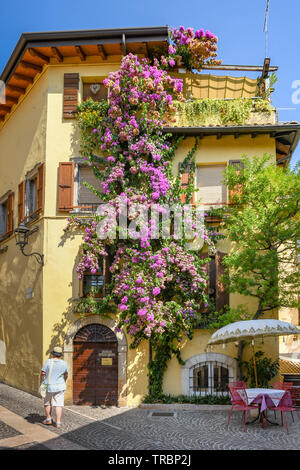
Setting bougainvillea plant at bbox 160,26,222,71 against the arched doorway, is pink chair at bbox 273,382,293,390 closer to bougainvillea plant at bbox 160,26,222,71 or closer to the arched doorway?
the arched doorway

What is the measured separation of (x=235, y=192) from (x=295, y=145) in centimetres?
282

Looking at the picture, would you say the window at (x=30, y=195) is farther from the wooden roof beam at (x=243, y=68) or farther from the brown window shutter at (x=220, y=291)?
the wooden roof beam at (x=243, y=68)

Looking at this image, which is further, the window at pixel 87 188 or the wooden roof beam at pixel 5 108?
the wooden roof beam at pixel 5 108

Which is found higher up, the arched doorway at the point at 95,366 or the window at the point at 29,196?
the window at the point at 29,196

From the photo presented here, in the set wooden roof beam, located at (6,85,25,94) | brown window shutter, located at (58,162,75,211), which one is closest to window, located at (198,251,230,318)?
brown window shutter, located at (58,162,75,211)

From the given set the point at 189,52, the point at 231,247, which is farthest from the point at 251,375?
the point at 189,52

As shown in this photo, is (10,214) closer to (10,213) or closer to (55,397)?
(10,213)

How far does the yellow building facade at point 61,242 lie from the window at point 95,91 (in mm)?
148

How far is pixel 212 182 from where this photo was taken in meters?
14.1

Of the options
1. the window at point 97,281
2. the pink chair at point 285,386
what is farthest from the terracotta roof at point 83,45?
the pink chair at point 285,386

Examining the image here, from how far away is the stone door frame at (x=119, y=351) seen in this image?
12852mm

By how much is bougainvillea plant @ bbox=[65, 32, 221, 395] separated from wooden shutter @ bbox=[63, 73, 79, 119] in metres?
0.29

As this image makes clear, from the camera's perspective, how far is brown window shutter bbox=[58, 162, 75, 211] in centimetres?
1378
